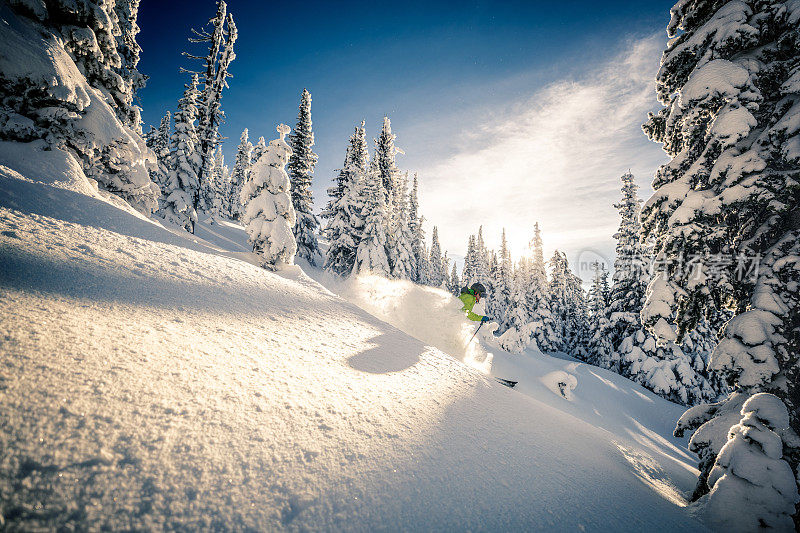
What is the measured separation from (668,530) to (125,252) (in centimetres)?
787

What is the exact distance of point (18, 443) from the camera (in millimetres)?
1494

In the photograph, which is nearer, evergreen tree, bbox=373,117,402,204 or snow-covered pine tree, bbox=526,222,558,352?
evergreen tree, bbox=373,117,402,204

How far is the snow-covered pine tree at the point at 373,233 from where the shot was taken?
2161cm

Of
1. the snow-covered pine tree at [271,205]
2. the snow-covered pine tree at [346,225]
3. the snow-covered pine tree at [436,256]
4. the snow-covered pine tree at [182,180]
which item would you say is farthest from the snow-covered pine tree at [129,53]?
the snow-covered pine tree at [436,256]

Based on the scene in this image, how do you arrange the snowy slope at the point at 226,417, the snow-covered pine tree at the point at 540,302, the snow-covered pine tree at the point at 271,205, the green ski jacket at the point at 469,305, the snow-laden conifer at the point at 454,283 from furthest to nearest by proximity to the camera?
the snow-laden conifer at the point at 454,283, the snow-covered pine tree at the point at 540,302, the green ski jacket at the point at 469,305, the snow-covered pine tree at the point at 271,205, the snowy slope at the point at 226,417

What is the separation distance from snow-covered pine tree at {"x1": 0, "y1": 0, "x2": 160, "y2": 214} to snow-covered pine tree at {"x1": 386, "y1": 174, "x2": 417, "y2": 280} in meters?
16.2

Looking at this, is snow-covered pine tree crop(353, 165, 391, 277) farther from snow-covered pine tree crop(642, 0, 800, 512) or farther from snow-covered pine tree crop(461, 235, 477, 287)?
snow-covered pine tree crop(461, 235, 477, 287)

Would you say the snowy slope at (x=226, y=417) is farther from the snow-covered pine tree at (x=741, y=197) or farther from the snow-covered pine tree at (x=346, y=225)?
the snow-covered pine tree at (x=346, y=225)

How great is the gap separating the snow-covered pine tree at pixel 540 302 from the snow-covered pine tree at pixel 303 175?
1056 inches

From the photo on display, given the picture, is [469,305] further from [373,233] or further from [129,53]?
[129,53]

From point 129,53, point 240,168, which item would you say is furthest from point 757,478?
point 240,168

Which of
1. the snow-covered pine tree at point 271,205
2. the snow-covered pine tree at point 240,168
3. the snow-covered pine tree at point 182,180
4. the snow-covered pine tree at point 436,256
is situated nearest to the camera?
the snow-covered pine tree at point 271,205

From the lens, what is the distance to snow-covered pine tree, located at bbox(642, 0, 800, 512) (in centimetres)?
493

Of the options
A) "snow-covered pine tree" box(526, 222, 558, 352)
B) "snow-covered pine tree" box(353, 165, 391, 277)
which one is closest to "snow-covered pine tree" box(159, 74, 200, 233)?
"snow-covered pine tree" box(353, 165, 391, 277)
